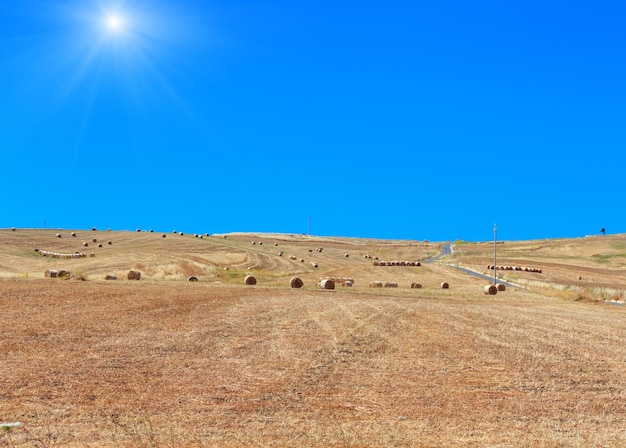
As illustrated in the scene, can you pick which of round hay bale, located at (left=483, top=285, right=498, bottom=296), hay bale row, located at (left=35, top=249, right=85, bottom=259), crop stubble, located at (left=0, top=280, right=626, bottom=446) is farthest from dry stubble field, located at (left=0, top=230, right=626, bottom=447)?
hay bale row, located at (left=35, top=249, right=85, bottom=259)

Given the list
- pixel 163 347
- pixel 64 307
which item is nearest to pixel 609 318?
pixel 163 347

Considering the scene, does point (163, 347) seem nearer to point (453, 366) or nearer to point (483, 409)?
point (453, 366)

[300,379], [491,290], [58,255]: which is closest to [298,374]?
[300,379]

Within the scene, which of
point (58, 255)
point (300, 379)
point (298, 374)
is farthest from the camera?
point (58, 255)

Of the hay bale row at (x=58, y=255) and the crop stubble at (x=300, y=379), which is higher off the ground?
the hay bale row at (x=58, y=255)

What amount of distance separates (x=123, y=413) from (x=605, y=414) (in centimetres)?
921

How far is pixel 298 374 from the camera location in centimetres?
1342

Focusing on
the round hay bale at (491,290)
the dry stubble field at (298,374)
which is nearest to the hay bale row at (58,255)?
the dry stubble field at (298,374)

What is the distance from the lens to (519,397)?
1195 centimetres

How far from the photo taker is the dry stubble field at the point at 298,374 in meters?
9.48

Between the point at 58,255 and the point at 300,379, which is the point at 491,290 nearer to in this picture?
the point at 300,379

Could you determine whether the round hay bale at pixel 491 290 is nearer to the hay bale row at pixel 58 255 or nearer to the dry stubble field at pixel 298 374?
the dry stubble field at pixel 298 374

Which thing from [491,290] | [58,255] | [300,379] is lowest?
[300,379]

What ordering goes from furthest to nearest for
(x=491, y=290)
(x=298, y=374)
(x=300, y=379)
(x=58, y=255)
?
(x=58, y=255)
(x=491, y=290)
(x=298, y=374)
(x=300, y=379)
